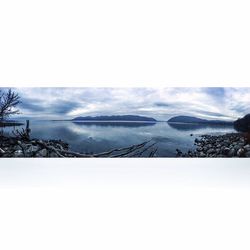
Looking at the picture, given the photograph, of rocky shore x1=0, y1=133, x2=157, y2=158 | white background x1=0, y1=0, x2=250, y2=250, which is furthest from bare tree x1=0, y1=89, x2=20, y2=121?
rocky shore x1=0, y1=133, x2=157, y2=158

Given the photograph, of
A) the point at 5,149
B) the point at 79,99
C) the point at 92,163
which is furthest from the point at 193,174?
the point at 5,149

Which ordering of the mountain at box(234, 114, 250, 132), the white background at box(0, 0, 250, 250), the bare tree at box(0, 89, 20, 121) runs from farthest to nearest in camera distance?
1. the mountain at box(234, 114, 250, 132)
2. the bare tree at box(0, 89, 20, 121)
3. the white background at box(0, 0, 250, 250)

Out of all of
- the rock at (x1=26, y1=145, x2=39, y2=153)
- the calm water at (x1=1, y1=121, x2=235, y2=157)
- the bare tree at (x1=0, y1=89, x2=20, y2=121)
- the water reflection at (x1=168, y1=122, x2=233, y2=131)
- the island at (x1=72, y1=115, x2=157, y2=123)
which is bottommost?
the rock at (x1=26, y1=145, x2=39, y2=153)

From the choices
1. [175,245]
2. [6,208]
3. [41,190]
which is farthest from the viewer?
[41,190]

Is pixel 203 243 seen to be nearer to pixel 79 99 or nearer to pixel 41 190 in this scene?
pixel 41 190

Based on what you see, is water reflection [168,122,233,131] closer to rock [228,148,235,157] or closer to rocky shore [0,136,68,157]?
rock [228,148,235,157]
